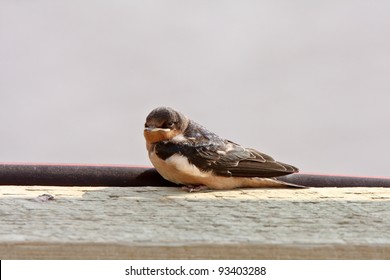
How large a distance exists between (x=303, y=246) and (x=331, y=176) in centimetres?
72

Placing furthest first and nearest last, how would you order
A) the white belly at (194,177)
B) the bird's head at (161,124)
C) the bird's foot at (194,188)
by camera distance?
the bird's head at (161,124), the white belly at (194,177), the bird's foot at (194,188)

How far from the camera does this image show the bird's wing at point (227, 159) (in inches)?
81.0

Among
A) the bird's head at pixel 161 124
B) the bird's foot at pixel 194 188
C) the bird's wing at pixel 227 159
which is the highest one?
the bird's head at pixel 161 124

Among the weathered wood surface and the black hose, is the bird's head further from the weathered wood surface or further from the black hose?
the weathered wood surface

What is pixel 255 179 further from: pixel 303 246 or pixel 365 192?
pixel 303 246

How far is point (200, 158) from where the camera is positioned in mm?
2117

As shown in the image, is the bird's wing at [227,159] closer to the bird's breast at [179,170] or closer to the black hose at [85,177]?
the bird's breast at [179,170]

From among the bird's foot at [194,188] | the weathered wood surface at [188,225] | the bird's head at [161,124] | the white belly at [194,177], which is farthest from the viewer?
the bird's head at [161,124]

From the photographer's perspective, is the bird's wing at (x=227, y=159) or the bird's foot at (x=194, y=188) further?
the bird's wing at (x=227, y=159)

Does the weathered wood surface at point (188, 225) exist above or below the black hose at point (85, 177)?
below

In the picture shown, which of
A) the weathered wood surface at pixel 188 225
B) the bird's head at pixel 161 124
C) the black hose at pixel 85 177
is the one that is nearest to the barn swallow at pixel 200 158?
the bird's head at pixel 161 124

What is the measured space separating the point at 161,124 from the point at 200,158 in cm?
17

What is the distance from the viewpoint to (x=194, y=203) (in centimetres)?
158

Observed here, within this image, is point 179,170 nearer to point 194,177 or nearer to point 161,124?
point 194,177
